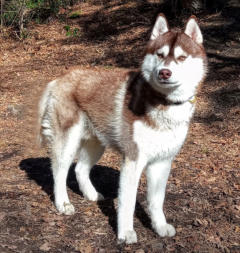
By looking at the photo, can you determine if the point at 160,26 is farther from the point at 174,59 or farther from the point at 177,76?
the point at 177,76

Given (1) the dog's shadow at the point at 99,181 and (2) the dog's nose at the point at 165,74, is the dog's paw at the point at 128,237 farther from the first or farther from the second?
(2) the dog's nose at the point at 165,74

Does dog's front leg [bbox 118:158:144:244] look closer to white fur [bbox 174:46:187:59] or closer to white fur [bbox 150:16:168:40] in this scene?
white fur [bbox 174:46:187:59]

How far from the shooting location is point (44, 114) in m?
4.92

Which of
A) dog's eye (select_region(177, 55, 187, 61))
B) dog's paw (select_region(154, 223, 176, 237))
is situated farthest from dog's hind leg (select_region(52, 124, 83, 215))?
dog's eye (select_region(177, 55, 187, 61))

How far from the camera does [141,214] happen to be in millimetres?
4684

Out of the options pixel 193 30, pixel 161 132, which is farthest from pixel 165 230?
pixel 193 30

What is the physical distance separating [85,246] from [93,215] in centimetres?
62

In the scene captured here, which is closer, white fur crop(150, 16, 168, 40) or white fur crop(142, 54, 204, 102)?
white fur crop(142, 54, 204, 102)

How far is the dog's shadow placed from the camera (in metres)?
4.71

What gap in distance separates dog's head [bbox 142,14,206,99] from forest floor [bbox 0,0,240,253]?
50cm

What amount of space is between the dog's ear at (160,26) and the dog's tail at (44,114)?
1322 millimetres

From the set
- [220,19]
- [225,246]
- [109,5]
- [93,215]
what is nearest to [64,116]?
[93,215]

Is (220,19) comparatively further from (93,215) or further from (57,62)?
(93,215)

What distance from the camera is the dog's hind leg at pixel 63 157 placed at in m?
4.61
